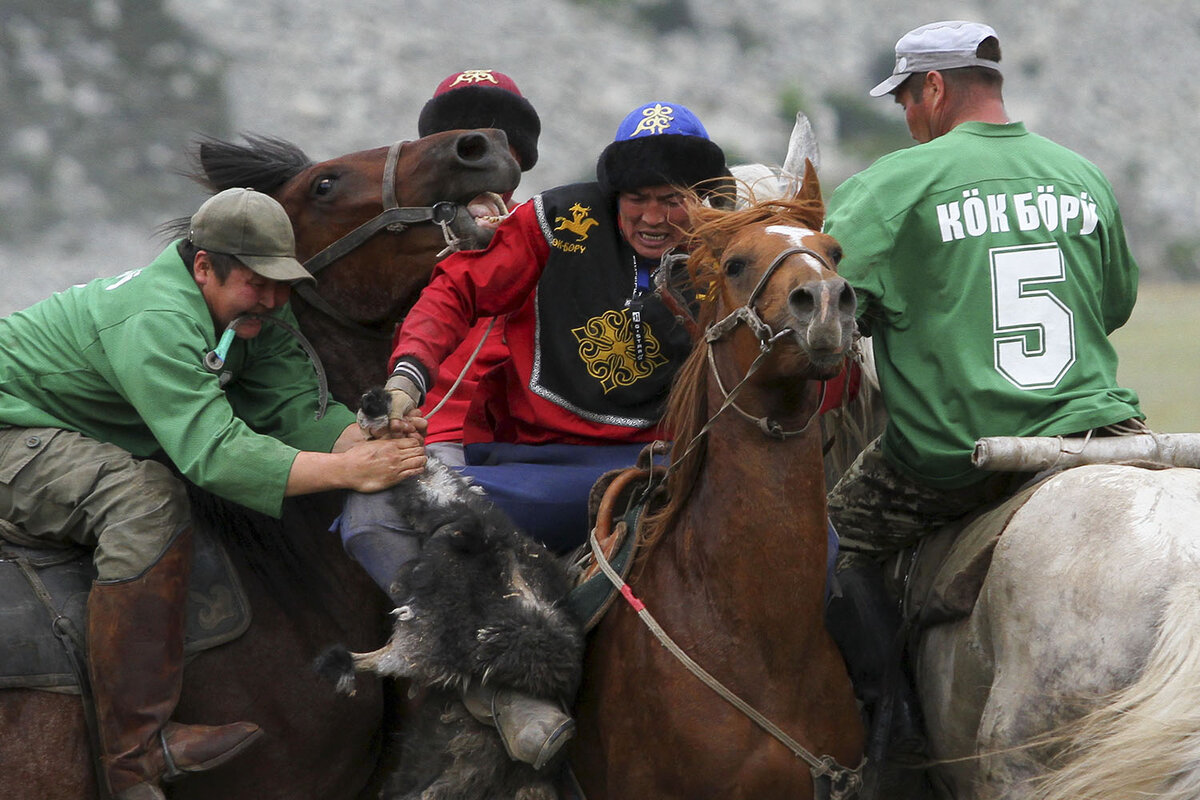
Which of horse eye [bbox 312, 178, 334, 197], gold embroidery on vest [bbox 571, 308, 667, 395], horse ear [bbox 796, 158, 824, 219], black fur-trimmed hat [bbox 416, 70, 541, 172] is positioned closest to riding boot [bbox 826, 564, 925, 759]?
gold embroidery on vest [bbox 571, 308, 667, 395]

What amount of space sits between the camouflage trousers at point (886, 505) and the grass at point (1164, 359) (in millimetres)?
13636

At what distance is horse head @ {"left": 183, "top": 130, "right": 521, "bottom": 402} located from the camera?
546cm

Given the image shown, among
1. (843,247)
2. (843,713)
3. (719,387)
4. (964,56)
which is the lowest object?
(843,713)

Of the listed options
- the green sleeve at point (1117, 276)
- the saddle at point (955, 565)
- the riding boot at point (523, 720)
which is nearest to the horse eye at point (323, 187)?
the riding boot at point (523, 720)

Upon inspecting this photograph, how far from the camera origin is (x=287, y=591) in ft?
16.8

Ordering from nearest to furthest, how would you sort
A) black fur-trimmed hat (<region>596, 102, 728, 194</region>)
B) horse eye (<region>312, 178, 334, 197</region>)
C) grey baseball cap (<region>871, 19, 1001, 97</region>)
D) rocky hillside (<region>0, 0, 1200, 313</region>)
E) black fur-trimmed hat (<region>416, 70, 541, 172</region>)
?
1. grey baseball cap (<region>871, 19, 1001, 97</region>)
2. black fur-trimmed hat (<region>596, 102, 728, 194</region>)
3. horse eye (<region>312, 178, 334, 197</region>)
4. black fur-trimmed hat (<region>416, 70, 541, 172</region>)
5. rocky hillside (<region>0, 0, 1200, 313</region>)

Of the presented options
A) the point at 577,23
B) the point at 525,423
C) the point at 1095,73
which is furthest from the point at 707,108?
the point at 525,423

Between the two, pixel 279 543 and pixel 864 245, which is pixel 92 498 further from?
pixel 864 245

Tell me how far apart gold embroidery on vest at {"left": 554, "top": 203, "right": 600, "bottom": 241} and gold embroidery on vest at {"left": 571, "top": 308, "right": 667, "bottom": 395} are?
31cm

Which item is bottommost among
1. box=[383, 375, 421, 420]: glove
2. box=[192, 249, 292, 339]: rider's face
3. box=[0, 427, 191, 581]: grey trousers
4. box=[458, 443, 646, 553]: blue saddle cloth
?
box=[0, 427, 191, 581]: grey trousers

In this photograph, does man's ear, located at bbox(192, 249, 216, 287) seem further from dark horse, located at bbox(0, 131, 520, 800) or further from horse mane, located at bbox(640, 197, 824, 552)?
horse mane, located at bbox(640, 197, 824, 552)

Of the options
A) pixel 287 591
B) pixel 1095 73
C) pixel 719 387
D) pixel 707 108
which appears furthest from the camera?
pixel 1095 73

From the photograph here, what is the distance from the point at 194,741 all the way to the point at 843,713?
82.8 inches

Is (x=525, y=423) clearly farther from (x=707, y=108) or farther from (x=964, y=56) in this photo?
(x=707, y=108)
